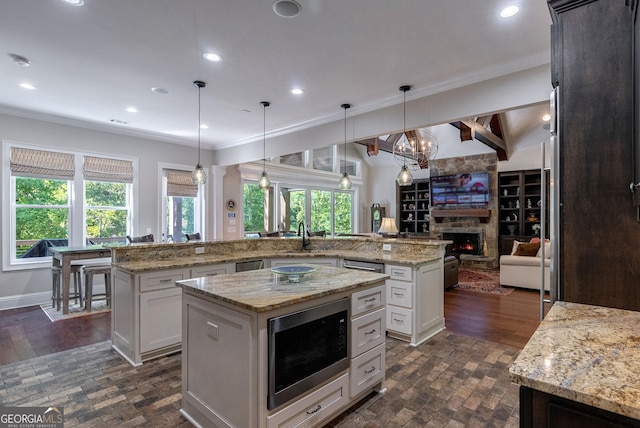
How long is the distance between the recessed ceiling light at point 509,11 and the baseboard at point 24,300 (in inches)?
265

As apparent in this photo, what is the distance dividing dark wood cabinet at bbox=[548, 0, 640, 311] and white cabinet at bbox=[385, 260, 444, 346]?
6.28 ft

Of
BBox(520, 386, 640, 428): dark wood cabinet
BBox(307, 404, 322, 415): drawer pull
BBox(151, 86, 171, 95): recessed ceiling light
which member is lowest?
BBox(307, 404, 322, 415): drawer pull

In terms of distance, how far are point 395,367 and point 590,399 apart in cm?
232

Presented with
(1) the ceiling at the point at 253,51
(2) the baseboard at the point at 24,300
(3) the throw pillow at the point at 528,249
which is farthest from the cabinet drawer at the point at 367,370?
(2) the baseboard at the point at 24,300

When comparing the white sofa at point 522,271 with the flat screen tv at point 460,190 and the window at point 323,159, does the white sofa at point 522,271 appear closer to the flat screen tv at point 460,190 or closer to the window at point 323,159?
the flat screen tv at point 460,190

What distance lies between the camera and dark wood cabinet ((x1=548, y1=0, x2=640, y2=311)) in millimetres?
1338

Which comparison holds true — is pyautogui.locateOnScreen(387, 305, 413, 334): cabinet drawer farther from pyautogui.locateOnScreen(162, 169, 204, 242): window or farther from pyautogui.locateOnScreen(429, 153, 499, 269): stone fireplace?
pyautogui.locateOnScreen(429, 153, 499, 269): stone fireplace

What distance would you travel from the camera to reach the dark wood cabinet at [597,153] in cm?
134

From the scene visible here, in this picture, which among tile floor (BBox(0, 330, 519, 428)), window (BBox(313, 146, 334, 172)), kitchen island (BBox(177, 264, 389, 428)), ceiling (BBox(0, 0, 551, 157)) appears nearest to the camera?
kitchen island (BBox(177, 264, 389, 428))

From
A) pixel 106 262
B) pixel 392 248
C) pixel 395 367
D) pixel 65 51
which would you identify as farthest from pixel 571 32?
pixel 106 262

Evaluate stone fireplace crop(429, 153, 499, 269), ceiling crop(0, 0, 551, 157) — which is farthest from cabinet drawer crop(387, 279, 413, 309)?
stone fireplace crop(429, 153, 499, 269)

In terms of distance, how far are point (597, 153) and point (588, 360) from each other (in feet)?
3.03

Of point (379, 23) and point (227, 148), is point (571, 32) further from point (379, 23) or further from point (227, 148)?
point (227, 148)

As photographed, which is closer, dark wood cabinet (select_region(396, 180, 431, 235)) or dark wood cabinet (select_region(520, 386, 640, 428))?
dark wood cabinet (select_region(520, 386, 640, 428))
